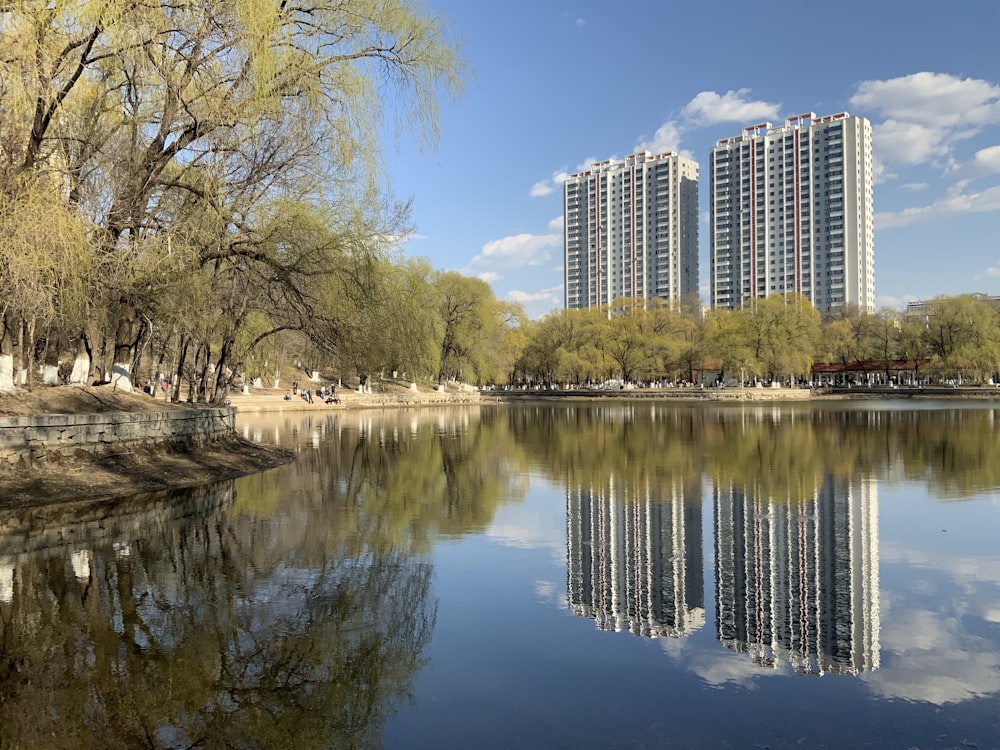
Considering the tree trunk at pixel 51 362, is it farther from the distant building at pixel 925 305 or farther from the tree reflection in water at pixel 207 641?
the distant building at pixel 925 305

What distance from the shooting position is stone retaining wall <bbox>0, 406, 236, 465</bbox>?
12.6 meters

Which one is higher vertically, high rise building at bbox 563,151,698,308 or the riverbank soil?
high rise building at bbox 563,151,698,308

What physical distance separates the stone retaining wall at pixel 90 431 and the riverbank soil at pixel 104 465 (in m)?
0.15

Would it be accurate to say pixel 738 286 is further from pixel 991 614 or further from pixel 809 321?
pixel 991 614

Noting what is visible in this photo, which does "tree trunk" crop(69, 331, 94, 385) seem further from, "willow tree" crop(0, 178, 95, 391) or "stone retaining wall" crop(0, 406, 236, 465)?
"willow tree" crop(0, 178, 95, 391)

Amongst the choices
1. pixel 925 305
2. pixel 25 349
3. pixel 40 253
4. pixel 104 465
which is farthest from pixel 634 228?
pixel 40 253

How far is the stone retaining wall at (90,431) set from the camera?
12555mm

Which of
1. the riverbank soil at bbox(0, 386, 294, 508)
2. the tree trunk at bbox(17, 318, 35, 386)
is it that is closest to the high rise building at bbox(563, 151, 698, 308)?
the riverbank soil at bbox(0, 386, 294, 508)

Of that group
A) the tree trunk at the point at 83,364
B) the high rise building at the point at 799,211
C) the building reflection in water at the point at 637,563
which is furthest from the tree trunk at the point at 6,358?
the high rise building at the point at 799,211

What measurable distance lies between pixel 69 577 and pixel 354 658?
155 inches

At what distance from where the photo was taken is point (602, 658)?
5.82 metres

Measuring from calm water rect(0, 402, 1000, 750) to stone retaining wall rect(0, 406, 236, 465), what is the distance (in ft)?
5.58

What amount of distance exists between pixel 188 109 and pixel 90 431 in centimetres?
600

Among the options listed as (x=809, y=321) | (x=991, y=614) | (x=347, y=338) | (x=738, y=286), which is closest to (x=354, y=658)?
(x=991, y=614)
